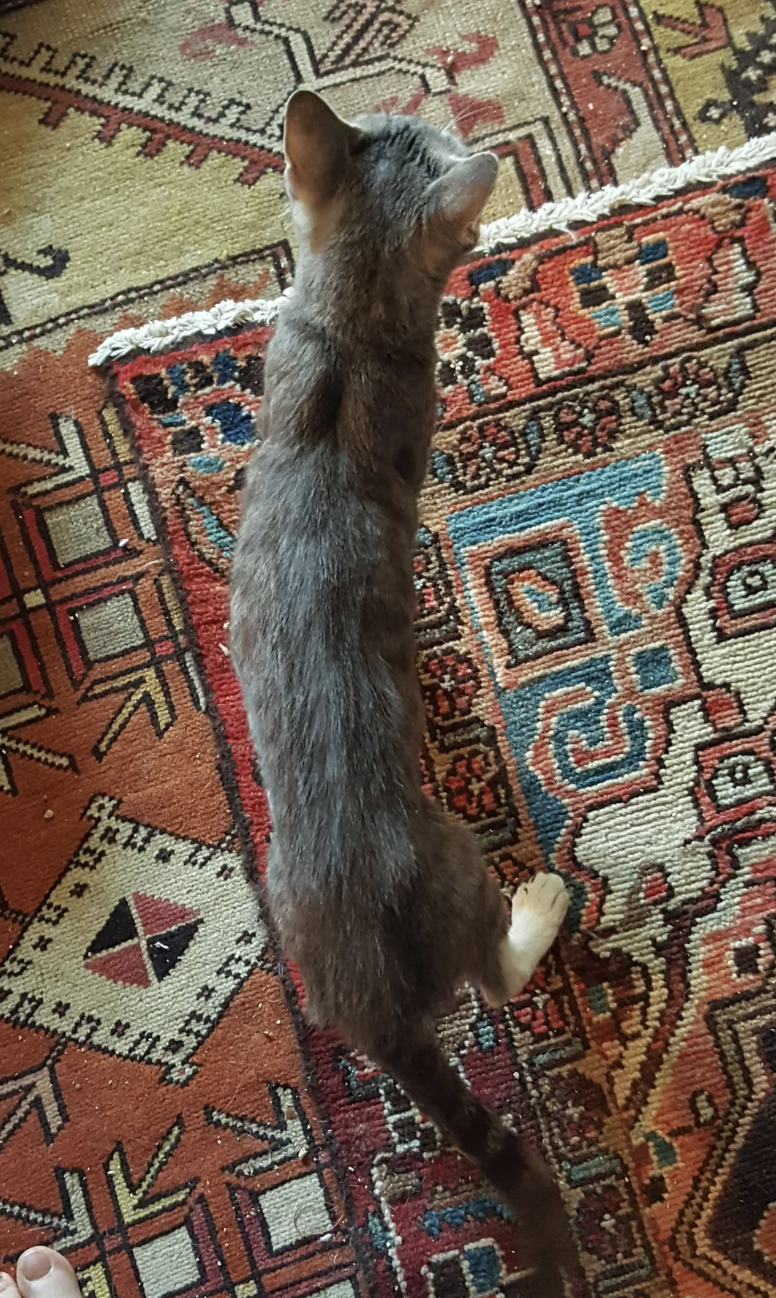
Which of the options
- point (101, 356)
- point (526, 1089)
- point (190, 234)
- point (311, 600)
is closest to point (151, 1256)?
point (526, 1089)

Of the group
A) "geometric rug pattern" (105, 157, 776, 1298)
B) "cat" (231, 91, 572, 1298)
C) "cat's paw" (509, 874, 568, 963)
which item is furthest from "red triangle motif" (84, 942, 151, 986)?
"cat's paw" (509, 874, 568, 963)

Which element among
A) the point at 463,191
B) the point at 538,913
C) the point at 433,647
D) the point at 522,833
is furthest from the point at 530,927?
the point at 463,191

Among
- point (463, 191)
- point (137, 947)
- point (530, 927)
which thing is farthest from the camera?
point (137, 947)

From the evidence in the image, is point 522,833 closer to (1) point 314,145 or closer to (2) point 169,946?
(2) point 169,946

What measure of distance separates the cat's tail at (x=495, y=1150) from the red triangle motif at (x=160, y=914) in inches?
18.8

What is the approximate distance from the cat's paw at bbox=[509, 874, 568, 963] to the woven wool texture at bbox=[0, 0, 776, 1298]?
0.16 feet

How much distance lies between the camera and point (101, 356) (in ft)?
5.41

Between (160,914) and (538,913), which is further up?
(160,914)

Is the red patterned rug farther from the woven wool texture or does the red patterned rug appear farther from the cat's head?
the cat's head

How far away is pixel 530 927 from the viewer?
1.44m

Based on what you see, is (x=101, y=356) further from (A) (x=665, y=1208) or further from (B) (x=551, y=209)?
(A) (x=665, y=1208)

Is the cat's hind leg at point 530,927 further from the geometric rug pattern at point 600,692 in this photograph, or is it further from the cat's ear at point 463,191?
the cat's ear at point 463,191

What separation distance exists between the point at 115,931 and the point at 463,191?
114 centimetres

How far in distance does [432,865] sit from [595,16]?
1.44 m
